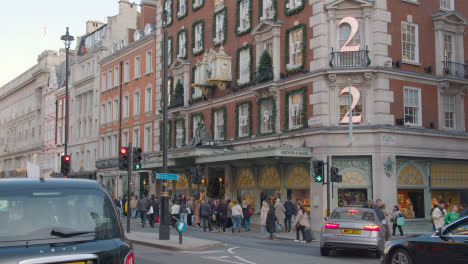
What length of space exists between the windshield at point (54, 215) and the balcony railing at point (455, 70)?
1091 inches

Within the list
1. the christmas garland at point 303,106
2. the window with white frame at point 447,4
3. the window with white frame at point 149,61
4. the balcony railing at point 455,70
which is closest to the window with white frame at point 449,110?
the balcony railing at point 455,70

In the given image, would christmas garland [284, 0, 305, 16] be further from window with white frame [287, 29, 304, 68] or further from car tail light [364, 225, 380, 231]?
car tail light [364, 225, 380, 231]

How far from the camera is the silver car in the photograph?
637 inches

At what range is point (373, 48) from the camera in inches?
1120

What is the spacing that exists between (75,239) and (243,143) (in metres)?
28.5

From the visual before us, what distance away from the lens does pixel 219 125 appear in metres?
38.2

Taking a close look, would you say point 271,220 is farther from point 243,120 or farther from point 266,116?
point 243,120

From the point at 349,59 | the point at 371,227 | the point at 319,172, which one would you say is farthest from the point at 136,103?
the point at 371,227

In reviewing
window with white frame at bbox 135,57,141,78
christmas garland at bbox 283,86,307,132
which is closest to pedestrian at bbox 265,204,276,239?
christmas garland at bbox 283,86,307,132

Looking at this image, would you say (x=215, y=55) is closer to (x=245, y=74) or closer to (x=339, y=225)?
(x=245, y=74)

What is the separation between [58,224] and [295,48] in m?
26.1

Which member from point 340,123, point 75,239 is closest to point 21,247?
point 75,239

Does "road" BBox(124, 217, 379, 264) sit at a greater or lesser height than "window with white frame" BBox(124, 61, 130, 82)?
lesser

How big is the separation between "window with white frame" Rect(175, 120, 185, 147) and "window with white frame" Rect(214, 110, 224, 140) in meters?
4.54
